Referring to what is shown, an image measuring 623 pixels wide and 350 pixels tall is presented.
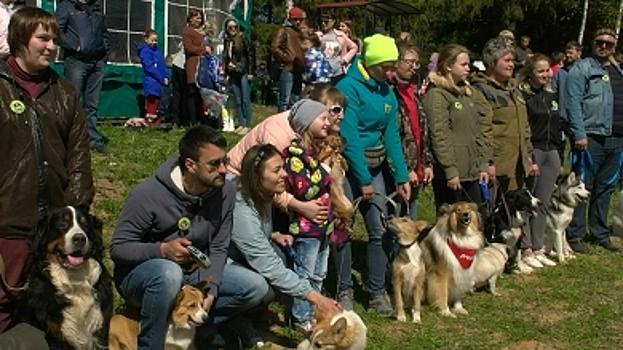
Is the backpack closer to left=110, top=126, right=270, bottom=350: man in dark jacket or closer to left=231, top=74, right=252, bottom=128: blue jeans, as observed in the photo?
left=231, top=74, right=252, bottom=128: blue jeans

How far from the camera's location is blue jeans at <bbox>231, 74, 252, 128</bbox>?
12.3m

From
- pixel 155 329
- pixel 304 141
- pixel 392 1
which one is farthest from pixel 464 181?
pixel 392 1

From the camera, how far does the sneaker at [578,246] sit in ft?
30.0

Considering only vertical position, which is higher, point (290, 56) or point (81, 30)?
point (81, 30)

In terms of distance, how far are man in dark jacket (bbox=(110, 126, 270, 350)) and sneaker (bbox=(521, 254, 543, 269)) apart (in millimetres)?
4723

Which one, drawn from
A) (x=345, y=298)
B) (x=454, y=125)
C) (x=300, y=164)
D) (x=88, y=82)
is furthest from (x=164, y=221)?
(x=88, y=82)

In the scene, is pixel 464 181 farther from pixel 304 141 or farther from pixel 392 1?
pixel 392 1

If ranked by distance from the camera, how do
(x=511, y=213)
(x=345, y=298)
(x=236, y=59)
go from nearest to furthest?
(x=345, y=298) < (x=511, y=213) < (x=236, y=59)

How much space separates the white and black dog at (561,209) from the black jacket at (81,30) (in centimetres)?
532

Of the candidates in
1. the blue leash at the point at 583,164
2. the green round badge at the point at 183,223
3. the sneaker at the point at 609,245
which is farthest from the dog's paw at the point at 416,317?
the sneaker at the point at 609,245

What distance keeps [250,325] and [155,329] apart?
1.09 m

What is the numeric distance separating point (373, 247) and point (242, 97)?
6.69 m

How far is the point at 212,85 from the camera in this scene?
11648 mm

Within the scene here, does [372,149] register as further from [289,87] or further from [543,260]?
[289,87]
